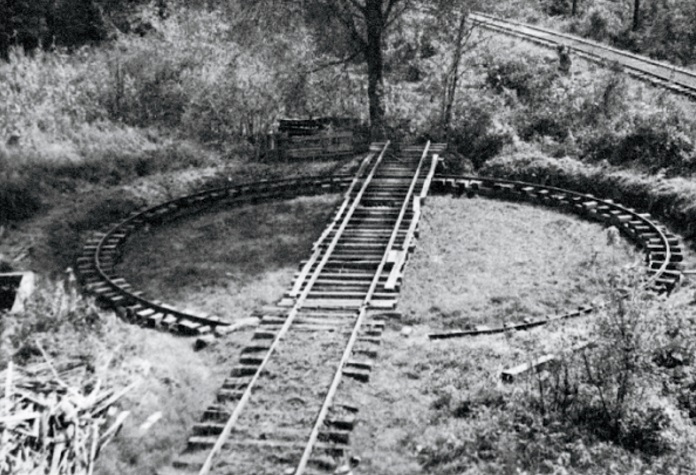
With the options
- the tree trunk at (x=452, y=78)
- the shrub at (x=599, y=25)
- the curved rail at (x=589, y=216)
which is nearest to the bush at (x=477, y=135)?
the tree trunk at (x=452, y=78)

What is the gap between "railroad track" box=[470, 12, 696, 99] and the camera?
2497cm

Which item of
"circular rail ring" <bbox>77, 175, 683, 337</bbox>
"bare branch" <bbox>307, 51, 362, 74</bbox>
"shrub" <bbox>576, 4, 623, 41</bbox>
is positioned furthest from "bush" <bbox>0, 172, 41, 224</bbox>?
"shrub" <bbox>576, 4, 623, 41</bbox>

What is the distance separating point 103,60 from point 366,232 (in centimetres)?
1572

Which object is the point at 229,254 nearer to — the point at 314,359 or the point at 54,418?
the point at 314,359

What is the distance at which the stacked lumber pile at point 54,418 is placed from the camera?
8.10 meters

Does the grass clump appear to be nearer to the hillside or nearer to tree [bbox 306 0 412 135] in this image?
the hillside

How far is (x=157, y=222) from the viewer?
57.2 ft

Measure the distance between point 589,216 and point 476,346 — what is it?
23.3 feet

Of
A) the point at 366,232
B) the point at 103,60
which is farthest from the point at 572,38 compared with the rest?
the point at 366,232

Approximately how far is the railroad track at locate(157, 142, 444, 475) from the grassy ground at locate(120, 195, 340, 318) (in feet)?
2.15

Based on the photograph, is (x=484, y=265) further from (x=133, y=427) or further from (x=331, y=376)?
(x=133, y=427)

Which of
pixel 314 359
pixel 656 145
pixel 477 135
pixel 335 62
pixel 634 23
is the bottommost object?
pixel 314 359

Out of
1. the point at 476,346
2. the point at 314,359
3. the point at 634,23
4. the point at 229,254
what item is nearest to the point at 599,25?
the point at 634,23

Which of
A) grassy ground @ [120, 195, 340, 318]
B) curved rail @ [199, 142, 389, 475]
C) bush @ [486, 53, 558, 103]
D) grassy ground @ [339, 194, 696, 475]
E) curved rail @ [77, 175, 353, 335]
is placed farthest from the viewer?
bush @ [486, 53, 558, 103]
